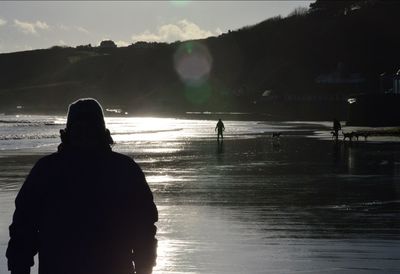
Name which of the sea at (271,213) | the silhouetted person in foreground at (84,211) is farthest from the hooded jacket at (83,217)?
the sea at (271,213)

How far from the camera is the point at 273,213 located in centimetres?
1471

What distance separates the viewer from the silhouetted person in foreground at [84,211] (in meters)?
4.08

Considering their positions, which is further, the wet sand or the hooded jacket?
the wet sand

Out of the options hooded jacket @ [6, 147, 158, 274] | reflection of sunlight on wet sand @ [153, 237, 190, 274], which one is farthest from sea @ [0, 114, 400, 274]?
hooded jacket @ [6, 147, 158, 274]

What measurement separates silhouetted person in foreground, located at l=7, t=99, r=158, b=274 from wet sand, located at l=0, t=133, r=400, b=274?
17.1 feet

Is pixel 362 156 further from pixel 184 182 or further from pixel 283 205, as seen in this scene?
pixel 283 205

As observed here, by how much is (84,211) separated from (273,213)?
10.8 m

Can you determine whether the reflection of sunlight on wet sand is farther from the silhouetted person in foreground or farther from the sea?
the silhouetted person in foreground

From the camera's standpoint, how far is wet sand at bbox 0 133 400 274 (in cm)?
991

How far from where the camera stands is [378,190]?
62.0ft

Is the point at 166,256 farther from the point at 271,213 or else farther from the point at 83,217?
the point at 83,217

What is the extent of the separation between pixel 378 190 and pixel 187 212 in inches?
234

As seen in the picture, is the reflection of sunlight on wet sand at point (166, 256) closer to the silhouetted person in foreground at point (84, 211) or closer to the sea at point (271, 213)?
the sea at point (271, 213)

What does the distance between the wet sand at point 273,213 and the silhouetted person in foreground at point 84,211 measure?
5.22 meters
